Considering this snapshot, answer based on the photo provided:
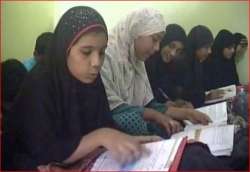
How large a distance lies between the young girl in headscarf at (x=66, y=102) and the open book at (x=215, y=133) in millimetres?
243

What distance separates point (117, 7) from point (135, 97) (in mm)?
1312

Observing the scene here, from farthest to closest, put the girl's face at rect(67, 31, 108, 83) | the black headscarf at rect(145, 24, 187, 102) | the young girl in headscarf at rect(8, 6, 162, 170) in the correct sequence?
the black headscarf at rect(145, 24, 187, 102) → the girl's face at rect(67, 31, 108, 83) → the young girl in headscarf at rect(8, 6, 162, 170)

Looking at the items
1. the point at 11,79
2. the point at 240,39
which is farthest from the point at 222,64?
the point at 11,79

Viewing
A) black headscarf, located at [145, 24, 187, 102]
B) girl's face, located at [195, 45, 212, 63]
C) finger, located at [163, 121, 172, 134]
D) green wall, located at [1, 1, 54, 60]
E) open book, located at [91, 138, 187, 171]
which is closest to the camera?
open book, located at [91, 138, 187, 171]

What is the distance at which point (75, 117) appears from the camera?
103 centimetres

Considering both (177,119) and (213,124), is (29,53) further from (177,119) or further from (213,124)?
(213,124)

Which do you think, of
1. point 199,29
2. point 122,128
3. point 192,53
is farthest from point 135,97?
point 199,29

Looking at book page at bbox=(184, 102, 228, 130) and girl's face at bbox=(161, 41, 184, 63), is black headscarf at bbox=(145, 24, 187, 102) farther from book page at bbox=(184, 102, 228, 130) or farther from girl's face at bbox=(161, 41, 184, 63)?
book page at bbox=(184, 102, 228, 130)

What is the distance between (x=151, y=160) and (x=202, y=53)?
6.09ft

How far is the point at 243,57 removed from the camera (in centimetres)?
281

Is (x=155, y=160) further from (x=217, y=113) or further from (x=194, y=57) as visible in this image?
(x=194, y=57)

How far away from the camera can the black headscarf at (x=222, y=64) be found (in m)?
2.59

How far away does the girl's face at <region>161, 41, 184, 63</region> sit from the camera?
91.6 inches

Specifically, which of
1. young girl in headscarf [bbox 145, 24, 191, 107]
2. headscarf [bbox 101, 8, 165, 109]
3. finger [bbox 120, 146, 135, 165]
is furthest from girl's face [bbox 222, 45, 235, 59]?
finger [bbox 120, 146, 135, 165]
